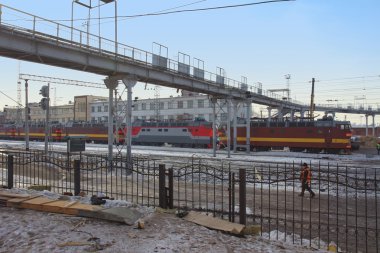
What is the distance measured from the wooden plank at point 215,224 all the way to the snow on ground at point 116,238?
13cm

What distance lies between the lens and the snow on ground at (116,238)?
6.24 m

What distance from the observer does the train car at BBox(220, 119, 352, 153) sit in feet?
126

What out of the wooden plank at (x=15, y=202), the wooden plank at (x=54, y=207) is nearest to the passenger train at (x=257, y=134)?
the wooden plank at (x=15, y=202)

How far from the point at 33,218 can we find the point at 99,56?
1485 cm

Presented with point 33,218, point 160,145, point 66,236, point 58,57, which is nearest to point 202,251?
point 66,236

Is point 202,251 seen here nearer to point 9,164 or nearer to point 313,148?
point 9,164

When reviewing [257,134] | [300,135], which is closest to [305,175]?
[300,135]

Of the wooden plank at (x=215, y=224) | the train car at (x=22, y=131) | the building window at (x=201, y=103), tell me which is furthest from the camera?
the building window at (x=201, y=103)

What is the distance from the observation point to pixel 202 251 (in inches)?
241

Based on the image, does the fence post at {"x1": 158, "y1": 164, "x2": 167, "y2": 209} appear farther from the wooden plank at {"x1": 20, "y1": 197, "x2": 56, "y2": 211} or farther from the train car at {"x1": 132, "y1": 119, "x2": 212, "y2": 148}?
the train car at {"x1": 132, "y1": 119, "x2": 212, "y2": 148}

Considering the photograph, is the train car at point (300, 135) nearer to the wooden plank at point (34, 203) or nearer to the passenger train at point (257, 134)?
the passenger train at point (257, 134)

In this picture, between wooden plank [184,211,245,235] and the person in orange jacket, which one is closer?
wooden plank [184,211,245,235]

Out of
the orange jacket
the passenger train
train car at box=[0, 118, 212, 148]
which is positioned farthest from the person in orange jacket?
train car at box=[0, 118, 212, 148]

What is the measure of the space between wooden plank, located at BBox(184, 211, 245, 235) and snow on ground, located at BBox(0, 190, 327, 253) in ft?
0.42
